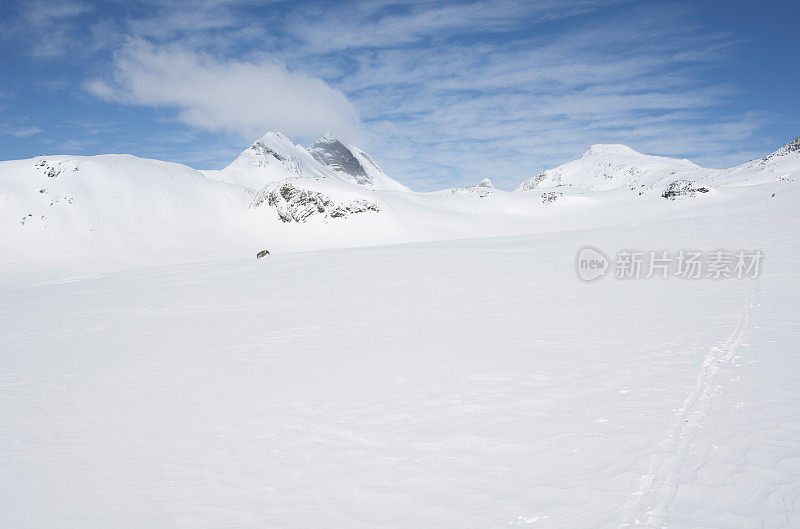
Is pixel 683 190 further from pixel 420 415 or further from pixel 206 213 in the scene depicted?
pixel 420 415

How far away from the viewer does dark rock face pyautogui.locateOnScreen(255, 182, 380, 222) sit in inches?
1629

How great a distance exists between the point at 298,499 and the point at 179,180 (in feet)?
156

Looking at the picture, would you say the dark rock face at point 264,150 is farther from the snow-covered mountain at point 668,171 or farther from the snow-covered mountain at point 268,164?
the snow-covered mountain at point 668,171

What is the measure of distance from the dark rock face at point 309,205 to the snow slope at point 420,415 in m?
30.5

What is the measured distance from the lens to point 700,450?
12.7 ft

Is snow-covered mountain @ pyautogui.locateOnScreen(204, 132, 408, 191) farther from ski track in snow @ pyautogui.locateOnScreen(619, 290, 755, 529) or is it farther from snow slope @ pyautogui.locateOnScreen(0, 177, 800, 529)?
ski track in snow @ pyautogui.locateOnScreen(619, 290, 755, 529)

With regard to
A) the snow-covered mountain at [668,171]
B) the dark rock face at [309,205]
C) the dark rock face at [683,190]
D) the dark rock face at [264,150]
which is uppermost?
the dark rock face at [264,150]

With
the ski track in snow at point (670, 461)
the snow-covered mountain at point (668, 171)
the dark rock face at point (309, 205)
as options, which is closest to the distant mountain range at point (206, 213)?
the dark rock face at point (309, 205)

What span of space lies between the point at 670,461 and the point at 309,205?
40.3m

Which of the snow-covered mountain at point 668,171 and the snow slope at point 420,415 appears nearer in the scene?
the snow slope at point 420,415

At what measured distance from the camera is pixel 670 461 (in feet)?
12.3

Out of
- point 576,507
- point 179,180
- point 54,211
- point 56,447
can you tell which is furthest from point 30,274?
point 576,507

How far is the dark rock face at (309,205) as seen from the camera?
41375 millimetres

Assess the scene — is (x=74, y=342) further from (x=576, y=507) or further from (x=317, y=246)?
(x=317, y=246)
